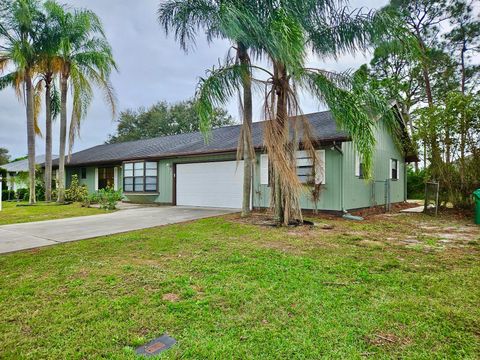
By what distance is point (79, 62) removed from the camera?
13.2 m

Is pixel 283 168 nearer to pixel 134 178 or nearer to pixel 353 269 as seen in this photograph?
pixel 353 269

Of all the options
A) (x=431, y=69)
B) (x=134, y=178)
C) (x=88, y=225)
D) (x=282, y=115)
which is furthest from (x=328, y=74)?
(x=431, y=69)

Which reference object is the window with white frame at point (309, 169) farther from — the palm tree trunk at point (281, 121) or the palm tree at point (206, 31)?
the palm tree trunk at point (281, 121)

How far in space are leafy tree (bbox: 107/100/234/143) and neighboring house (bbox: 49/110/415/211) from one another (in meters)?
17.4

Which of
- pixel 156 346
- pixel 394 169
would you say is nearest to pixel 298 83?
pixel 156 346

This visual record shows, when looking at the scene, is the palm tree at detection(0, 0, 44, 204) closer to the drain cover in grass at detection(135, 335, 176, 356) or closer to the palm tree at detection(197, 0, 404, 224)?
the palm tree at detection(197, 0, 404, 224)

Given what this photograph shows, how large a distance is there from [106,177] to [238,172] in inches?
390

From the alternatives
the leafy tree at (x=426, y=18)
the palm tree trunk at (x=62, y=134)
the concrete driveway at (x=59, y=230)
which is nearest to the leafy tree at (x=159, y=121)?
the leafy tree at (x=426, y=18)

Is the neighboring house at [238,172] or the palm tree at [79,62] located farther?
the palm tree at [79,62]

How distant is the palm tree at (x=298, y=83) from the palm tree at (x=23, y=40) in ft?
35.0

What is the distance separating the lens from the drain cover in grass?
211 cm

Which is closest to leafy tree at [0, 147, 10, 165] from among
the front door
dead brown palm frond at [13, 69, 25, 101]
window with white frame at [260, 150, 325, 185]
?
the front door

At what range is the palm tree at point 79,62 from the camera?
42.0ft

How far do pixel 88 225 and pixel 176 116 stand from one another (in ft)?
91.2
